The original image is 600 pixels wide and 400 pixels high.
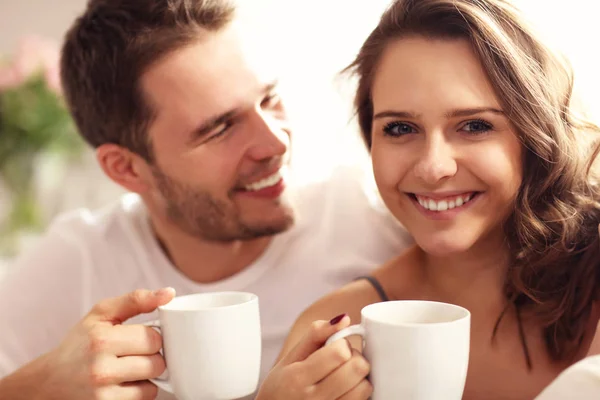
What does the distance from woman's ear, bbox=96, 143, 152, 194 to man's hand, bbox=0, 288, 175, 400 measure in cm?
63

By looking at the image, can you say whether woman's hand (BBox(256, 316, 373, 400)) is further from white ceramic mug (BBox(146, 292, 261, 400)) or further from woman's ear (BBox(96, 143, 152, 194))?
woman's ear (BBox(96, 143, 152, 194))

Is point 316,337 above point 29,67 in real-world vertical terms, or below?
below

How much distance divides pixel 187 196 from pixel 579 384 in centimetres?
110

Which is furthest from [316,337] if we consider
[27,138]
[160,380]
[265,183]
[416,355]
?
[27,138]

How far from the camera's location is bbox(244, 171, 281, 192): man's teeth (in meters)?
1.60

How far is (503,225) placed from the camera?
119 centimetres

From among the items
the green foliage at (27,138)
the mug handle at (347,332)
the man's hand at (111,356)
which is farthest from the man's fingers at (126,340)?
the green foliage at (27,138)

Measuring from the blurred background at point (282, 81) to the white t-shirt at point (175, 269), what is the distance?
0.58ft

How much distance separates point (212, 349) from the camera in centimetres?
97

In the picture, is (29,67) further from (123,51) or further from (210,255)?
(210,255)

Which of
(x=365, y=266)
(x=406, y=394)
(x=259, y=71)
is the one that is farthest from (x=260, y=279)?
(x=406, y=394)

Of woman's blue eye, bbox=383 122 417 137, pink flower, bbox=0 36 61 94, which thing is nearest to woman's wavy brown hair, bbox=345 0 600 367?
woman's blue eye, bbox=383 122 417 137

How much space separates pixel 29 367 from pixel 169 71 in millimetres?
696

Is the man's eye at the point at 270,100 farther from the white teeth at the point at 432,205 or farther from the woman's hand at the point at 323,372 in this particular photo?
the woman's hand at the point at 323,372
